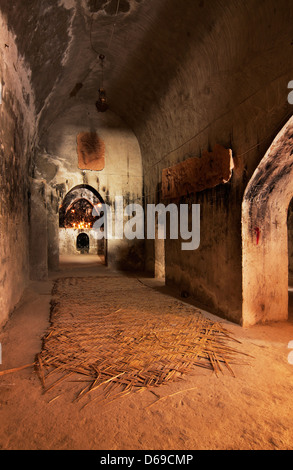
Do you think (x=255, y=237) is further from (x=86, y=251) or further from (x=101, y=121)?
Answer: (x=86, y=251)

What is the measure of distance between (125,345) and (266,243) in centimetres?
242

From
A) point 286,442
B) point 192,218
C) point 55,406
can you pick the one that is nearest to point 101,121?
point 192,218

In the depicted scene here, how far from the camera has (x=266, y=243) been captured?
3.94 m

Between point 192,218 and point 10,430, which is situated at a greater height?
point 192,218

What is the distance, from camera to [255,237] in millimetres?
3844

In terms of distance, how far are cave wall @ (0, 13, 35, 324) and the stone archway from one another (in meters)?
3.38

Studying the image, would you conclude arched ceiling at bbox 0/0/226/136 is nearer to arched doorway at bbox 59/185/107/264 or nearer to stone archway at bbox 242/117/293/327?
stone archway at bbox 242/117/293/327

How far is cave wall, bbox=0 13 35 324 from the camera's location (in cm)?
370

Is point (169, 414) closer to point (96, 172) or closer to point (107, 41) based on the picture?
point (107, 41)

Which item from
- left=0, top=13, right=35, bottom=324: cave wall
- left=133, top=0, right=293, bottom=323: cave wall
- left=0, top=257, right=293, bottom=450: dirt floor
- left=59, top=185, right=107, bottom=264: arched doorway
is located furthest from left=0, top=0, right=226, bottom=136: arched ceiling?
left=59, top=185, right=107, bottom=264: arched doorway

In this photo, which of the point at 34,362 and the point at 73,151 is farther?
the point at 73,151

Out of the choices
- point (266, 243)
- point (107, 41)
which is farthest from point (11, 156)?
point (266, 243)

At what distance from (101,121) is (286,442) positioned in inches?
354

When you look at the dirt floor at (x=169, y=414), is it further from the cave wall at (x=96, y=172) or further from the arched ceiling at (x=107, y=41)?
the cave wall at (x=96, y=172)
